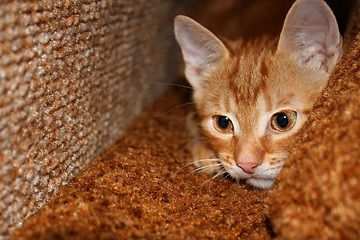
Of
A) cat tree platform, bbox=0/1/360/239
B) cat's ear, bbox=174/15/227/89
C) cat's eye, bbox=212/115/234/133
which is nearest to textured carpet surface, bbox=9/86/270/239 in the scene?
cat tree platform, bbox=0/1/360/239

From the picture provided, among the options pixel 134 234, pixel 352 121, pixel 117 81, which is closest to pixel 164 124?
pixel 117 81

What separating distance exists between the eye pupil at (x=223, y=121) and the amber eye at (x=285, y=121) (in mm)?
216

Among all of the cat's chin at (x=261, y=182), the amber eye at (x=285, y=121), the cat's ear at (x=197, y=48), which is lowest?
the cat's chin at (x=261, y=182)

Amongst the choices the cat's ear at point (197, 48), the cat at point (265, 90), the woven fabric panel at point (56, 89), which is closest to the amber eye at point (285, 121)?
the cat at point (265, 90)

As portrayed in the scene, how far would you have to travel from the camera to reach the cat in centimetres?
132

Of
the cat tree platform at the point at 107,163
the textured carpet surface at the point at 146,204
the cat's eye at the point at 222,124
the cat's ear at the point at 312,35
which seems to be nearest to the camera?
the cat tree platform at the point at 107,163

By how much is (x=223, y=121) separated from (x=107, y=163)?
508mm

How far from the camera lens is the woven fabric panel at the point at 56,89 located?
101cm

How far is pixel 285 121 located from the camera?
135 centimetres

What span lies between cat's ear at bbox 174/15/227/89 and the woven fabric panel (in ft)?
1.04

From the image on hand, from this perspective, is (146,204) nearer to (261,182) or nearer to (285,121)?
(261,182)

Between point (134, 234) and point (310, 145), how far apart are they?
572 mm

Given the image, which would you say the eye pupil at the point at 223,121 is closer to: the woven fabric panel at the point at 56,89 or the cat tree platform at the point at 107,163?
the cat tree platform at the point at 107,163

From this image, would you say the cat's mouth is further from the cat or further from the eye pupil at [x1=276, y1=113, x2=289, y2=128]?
the eye pupil at [x1=276, y1=113, x2=289, y2=128]
